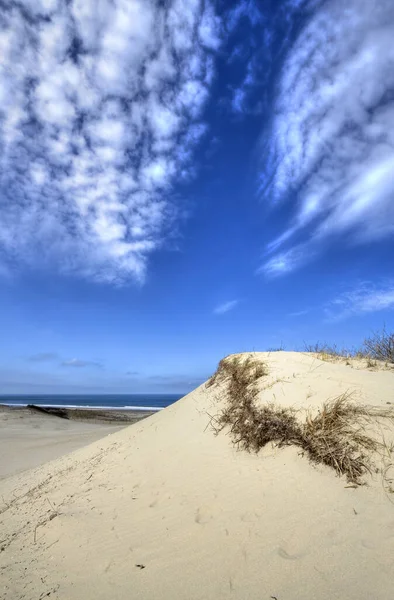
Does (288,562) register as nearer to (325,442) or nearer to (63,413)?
(325,442)

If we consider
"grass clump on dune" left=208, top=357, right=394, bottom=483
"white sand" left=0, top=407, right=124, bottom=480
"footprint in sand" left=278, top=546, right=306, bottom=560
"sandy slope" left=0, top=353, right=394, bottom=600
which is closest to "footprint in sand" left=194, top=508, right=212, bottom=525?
"sandy slope" left=0, top=353, right=394, bottom=600

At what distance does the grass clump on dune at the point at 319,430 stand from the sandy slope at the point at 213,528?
0.20 meters

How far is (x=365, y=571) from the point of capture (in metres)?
2.91

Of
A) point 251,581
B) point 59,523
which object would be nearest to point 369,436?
point 251,581

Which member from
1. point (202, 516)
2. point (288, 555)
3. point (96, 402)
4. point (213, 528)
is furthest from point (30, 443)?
point (96, 402)

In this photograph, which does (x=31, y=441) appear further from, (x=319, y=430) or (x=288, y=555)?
(x=288, y=555)

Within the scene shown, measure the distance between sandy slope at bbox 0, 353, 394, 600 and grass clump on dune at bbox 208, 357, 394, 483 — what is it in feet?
0.65

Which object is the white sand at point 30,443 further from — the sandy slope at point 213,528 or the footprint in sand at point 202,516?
the footprint in sand at point 202,516

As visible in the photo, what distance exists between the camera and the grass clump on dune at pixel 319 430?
14.0ft

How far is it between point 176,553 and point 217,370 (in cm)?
676

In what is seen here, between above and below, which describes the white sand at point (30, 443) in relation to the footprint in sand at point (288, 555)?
below

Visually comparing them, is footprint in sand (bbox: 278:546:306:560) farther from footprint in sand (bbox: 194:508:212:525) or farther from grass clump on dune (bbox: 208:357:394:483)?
grass clump on dune (bbox: 208:357:394:483)

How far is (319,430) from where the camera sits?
4793 millimetres

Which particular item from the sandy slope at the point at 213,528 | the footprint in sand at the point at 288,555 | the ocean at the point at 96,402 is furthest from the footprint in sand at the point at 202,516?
the ocean at the point at 96,402
